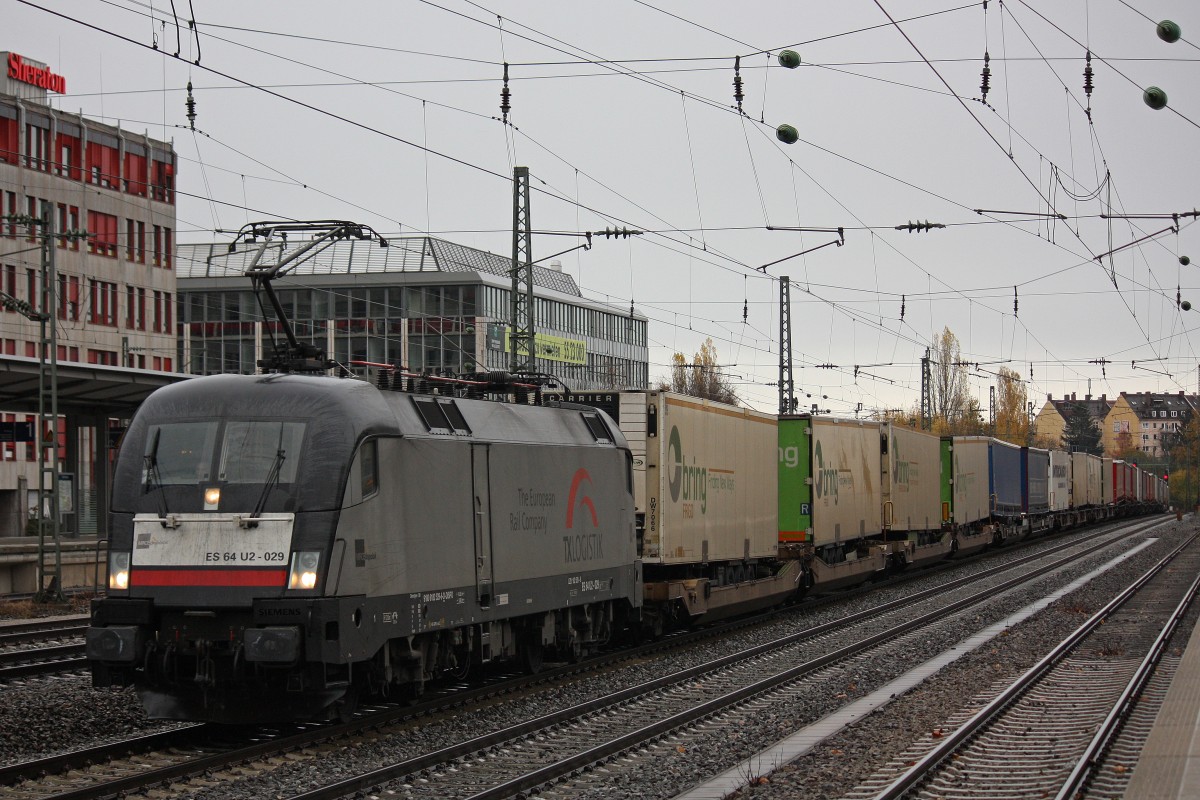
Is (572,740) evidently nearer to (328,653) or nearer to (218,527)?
(328,653)

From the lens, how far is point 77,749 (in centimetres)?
1241

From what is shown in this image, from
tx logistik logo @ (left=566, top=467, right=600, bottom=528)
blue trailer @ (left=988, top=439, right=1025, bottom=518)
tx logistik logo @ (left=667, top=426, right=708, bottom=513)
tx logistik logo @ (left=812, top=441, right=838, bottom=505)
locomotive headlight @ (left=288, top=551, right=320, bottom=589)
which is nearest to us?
locomotive headlight @ (left=288, top=551, right=320, bottom=589)

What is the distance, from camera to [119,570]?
12977 mm

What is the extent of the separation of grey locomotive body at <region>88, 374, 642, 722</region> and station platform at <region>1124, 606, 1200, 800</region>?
643cm

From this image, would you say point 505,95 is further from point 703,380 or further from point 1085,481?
point 703,380

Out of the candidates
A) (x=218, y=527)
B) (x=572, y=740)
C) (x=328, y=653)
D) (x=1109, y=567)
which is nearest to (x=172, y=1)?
(x=218, y=527)

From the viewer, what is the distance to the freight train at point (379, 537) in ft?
41.0

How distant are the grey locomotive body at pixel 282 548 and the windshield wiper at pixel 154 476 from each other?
0.05 feet

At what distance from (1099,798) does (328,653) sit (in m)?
6.21

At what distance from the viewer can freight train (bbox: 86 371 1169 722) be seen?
12.5 m

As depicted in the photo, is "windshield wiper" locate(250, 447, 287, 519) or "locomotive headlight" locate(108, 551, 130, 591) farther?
"locomotive headlight" locate(108, 551, 130, 591)

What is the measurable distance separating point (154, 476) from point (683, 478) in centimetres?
1004

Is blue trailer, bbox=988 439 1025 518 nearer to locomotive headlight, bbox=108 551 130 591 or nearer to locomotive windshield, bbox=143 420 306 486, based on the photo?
locomotive windshield, bbox=143 420 306 486

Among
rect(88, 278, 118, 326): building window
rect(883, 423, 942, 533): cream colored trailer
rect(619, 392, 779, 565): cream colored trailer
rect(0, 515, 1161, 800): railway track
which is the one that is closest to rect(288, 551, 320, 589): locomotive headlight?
rect(0, 515, 1161, 800): railway track
